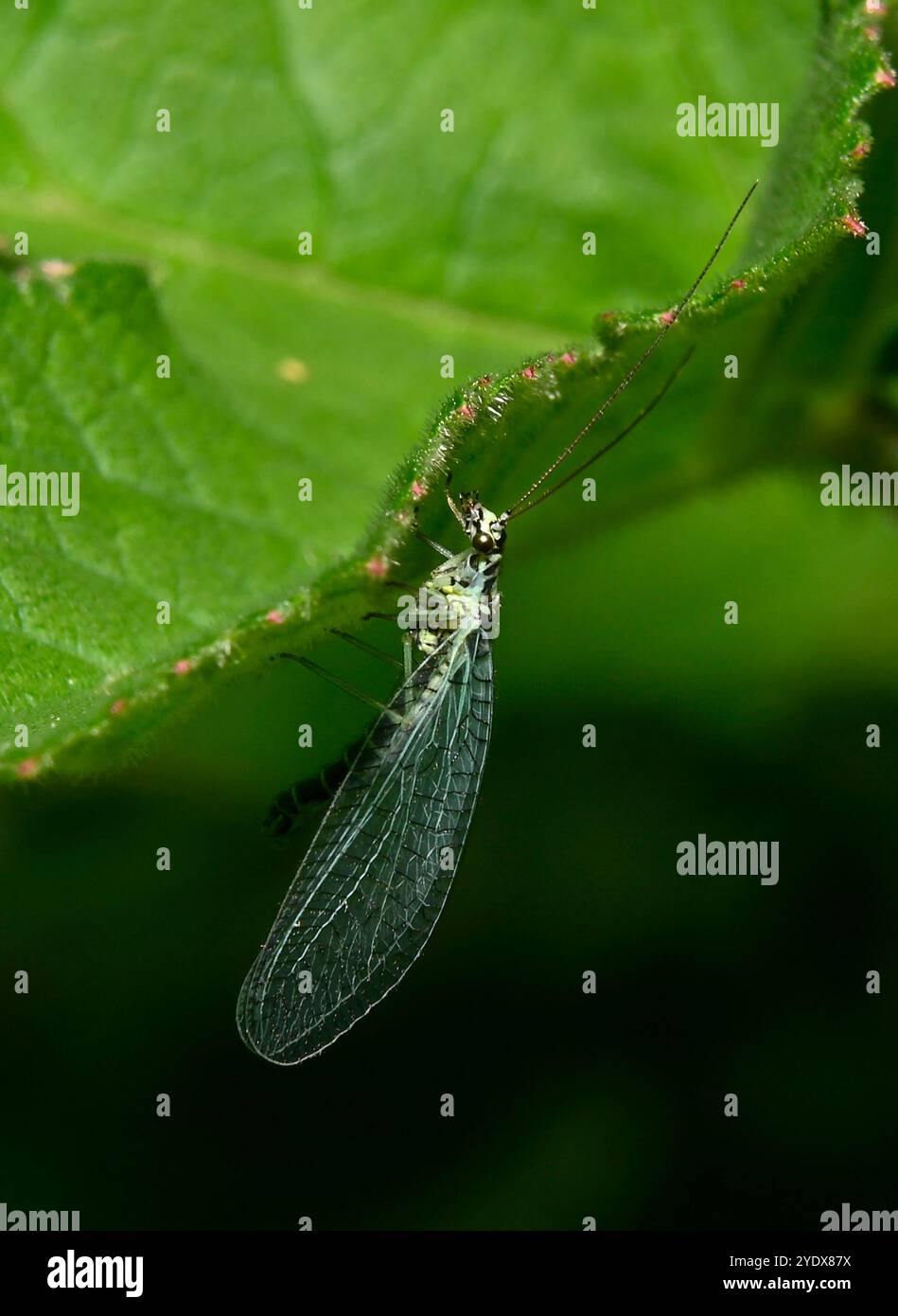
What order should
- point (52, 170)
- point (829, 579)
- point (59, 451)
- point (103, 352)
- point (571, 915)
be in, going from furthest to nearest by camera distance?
1. point (829, 579)
2. point (571, 915)
3. point (52, 170)
4. point (103, 352)
5. point (59, 451)

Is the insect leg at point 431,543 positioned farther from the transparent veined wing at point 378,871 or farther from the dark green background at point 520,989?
the transparent veined wing at point 378,871

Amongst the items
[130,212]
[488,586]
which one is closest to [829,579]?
[488,586]

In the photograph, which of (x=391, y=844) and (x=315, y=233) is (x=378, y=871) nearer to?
(x=391, y=844)

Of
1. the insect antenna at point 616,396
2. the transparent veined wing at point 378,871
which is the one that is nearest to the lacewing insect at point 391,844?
the transparent veined wing at point 378,871

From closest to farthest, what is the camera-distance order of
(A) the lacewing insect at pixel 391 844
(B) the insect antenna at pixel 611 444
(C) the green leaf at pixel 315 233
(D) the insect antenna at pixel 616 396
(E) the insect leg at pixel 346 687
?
1. (D) the insect antenna at pixel 616 396
2. (B) the insect antenna at pixel 611 444
3. (C) the green leaf at pixel 315 233
4. (A) the lacewing insect at pixel 391 844
5. (E) the insect leg at pixel 346 687

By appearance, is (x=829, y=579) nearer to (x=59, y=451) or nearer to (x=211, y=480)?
(x=211, y=480)

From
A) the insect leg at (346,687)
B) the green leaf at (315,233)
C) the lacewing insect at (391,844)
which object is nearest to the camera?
the green leaf at (315,233)
